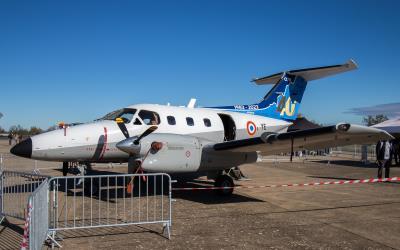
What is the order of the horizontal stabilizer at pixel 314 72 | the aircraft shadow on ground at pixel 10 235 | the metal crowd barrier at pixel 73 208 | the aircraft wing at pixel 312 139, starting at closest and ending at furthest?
1. the metal crowd barrier at pixel 73 208
2. the aircraft shadow on ground at pixel 10 235
3. the aircraft wing at pixel 312 139
4. the horizontal stabilizer at pixel 314 72

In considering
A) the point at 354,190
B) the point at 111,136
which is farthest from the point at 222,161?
the point at 354,190

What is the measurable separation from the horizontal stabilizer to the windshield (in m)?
7.65

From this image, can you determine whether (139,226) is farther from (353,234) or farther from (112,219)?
(353,234)

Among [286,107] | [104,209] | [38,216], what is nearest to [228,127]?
[286,107]

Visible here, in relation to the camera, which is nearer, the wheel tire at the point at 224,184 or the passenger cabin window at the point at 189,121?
the wheel tire at the point at 224,184

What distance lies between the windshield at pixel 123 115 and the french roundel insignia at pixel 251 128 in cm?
449

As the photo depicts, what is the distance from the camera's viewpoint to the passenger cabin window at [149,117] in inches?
442

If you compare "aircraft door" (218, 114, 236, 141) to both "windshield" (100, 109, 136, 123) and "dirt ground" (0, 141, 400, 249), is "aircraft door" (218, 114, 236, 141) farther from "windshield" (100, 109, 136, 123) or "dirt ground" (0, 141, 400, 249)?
"windshield" (100, 109, 136, 123)

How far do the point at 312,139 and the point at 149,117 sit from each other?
482 cm

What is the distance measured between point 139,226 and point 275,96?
32.4ft

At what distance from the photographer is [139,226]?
24.4 ft

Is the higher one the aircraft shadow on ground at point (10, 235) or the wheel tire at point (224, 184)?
the wheel tire at point (224, 184)

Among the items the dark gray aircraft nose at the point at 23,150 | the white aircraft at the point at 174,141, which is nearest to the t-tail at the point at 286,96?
the white aircraft at the point at 174,141

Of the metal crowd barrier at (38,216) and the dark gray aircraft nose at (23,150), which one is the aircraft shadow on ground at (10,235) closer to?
the metal crowd barrier at (38,216)
